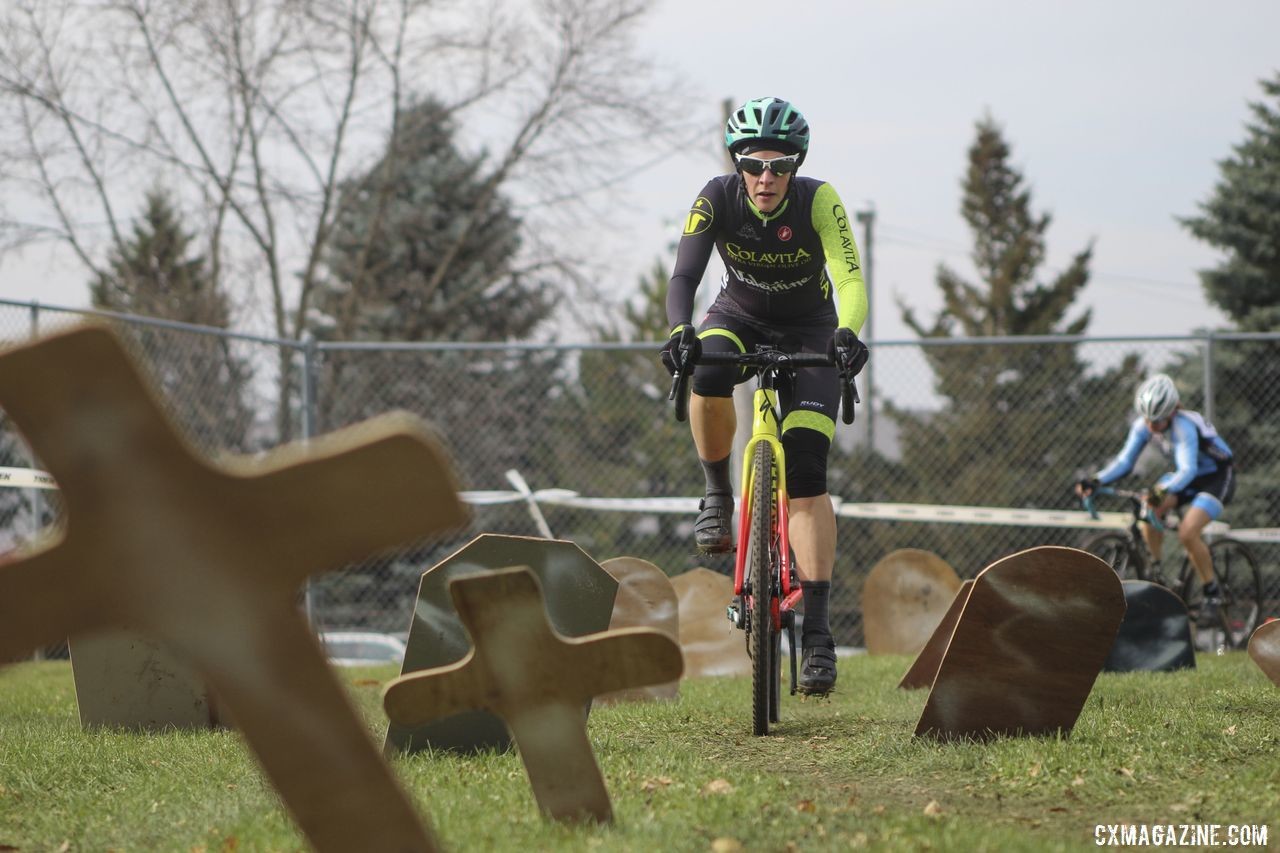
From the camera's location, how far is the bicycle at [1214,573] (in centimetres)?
1040

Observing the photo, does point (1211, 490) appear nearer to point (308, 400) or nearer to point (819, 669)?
point (819, 669)

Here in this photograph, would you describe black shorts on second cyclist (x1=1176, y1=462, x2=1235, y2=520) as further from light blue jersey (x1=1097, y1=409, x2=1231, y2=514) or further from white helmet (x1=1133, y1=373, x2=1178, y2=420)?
white helmet (x1=1133, y1=373, x2=1178, y2=420)

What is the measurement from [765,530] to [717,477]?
28.0 inches

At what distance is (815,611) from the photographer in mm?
5145

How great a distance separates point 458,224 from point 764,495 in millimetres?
20519

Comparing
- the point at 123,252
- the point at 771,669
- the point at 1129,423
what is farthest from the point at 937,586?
the point at 123,252

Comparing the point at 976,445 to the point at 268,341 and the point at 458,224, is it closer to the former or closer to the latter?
the point at 268,341

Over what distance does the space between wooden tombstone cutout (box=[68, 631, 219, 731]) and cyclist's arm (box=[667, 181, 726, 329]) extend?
91.6 inches

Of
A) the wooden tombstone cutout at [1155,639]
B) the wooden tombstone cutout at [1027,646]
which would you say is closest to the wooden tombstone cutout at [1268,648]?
the wooden tombstone cutout at [1027,646]

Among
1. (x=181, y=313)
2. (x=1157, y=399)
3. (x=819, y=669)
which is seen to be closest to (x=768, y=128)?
(x=819, y=669)

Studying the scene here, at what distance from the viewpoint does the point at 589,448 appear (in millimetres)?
13867

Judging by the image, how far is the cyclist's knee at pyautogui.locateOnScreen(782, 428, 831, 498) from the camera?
5.23 metres

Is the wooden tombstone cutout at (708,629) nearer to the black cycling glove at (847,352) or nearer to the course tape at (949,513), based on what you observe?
the course tape at (949,513)

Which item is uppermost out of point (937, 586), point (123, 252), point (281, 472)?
point (123, 252)
